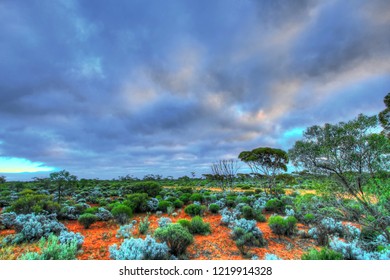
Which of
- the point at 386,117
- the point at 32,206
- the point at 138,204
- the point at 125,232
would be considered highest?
the point at 386,117

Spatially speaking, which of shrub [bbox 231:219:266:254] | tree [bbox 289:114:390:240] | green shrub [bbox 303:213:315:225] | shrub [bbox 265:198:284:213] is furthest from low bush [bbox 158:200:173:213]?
tree [bbox 289:114:390:240]

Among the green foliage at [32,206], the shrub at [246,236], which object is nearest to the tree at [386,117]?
the shrub at [246,236]

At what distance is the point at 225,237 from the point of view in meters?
8.05

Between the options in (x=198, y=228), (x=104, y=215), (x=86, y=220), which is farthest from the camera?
(x=104, y=215)

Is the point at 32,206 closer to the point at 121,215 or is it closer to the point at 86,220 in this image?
the point at 86,220

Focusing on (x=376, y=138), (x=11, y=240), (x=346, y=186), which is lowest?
(x=11, y=240)

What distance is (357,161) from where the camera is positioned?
18.2ft

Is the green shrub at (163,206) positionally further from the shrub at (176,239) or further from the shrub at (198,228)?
the shrub at (176,239)

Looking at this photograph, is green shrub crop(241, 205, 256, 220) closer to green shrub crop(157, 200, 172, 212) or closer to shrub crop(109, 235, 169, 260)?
green shrub crop(157, 200, 172, 212)

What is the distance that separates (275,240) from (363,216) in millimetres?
3322

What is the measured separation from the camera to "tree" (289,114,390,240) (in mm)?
5207

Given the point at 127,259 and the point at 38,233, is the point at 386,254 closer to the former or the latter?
the point at 127,259

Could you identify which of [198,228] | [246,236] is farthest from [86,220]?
[246,236]

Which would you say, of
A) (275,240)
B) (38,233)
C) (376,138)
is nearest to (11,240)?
(38,233)
